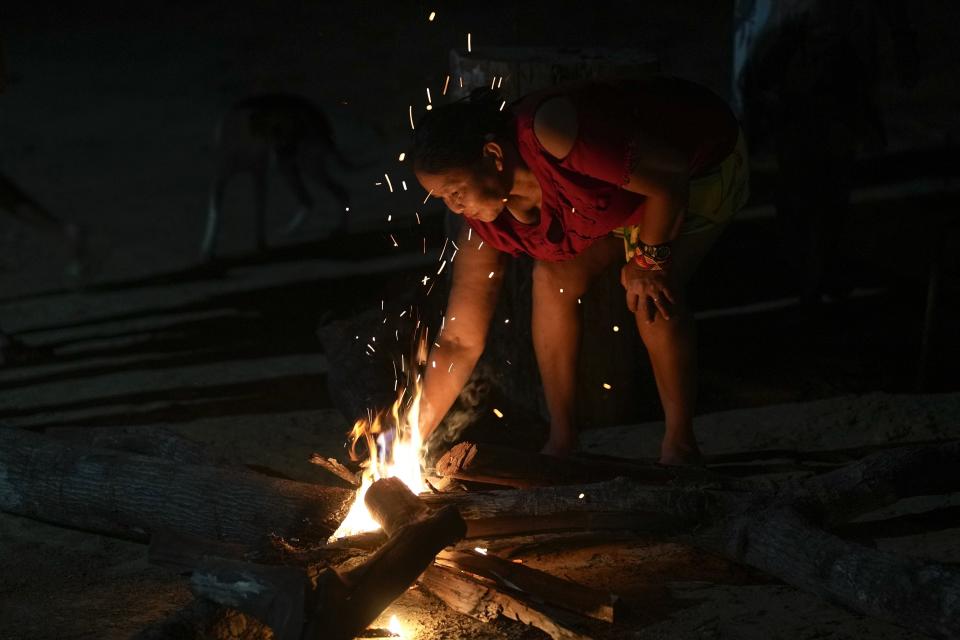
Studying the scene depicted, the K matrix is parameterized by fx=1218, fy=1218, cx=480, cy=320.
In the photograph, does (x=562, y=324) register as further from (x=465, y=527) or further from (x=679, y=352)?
(x=465, y=527)

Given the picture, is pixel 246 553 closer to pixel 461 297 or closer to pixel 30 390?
pixel 461 297

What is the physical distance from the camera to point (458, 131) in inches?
153

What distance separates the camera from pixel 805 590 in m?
3.51

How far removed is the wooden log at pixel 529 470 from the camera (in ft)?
13.4

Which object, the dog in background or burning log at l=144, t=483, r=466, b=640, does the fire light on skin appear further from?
the dog in background

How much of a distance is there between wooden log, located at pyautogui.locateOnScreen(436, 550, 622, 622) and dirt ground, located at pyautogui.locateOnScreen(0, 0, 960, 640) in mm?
132

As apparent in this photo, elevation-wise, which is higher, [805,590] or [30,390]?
[30,390]

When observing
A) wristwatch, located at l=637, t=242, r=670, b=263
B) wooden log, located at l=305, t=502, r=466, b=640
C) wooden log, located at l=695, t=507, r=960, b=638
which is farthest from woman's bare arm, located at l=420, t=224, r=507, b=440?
wooden log, located at l=695, t=507, r=960, b=638

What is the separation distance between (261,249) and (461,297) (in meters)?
4.87

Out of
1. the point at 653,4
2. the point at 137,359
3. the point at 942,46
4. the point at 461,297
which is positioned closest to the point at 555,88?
the point at 461,297

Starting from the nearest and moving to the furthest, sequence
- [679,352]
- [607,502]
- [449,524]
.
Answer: [449,524] → [607,502] → [679,352]

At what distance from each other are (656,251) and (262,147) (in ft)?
18.3

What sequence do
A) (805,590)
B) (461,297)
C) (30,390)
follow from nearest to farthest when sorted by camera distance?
(805,590) → (461,297) → (30,390)

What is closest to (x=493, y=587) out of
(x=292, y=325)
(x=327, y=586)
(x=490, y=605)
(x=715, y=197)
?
(x=490, y=605)
